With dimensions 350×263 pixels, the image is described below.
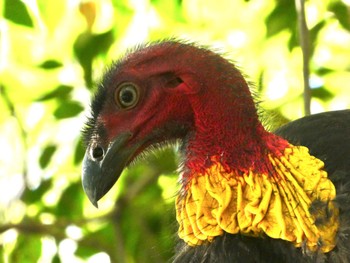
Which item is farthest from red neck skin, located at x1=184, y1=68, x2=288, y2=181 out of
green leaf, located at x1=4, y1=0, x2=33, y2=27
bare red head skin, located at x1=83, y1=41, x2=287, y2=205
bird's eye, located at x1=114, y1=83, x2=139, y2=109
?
green leaf, located at x1=4, y1=0, x2=33, y2=27

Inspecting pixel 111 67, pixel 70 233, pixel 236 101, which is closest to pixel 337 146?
pixel 236 101

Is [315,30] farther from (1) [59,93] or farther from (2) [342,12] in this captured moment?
(1) [59,93]

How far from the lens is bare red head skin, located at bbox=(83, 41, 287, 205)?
2.04 metres

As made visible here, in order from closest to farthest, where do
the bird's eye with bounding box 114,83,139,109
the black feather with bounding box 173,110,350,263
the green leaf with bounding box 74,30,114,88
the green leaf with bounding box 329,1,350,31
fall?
1. the black feather with bounding box 173,110,350,263
2. the bird's eye with bounding box 114,83,139,109
3. the green leaf with bounding box 329,1,350,31
4. the green leaf with bounding box 74,30,114,88

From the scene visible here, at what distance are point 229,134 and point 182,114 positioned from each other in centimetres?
13

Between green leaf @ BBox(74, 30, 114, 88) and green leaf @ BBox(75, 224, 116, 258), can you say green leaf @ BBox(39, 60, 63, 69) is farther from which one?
green leaf @ BBox(75, 224, 116, 258)

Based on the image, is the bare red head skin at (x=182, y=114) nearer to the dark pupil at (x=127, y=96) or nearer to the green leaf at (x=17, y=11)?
the dark pupil at (x=127, y=96)

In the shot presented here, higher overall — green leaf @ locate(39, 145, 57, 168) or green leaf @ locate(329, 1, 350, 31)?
green leaf @ locate(329, 1, 350, 31)

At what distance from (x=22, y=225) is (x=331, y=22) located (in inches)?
46.1

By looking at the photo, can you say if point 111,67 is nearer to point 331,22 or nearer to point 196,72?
point 196,72

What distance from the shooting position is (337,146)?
2.23m

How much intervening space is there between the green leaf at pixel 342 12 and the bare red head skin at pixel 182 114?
0.62 meters

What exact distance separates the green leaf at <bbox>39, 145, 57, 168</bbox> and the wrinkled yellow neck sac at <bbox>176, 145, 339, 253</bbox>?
0.96m

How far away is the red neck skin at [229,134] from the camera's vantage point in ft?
6.69
